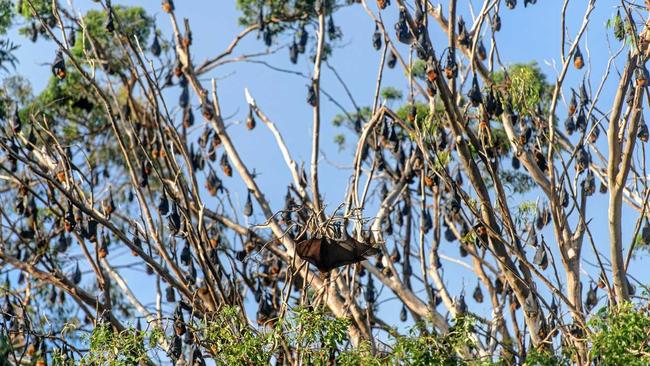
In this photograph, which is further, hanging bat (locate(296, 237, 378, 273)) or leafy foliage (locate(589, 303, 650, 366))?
hanging bat (locate(296, 237, 378, 273))

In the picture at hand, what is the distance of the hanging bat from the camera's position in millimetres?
7477

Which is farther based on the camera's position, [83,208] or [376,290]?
[376,290]

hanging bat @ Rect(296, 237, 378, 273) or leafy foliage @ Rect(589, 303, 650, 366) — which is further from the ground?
hanging bat @ Rect(296, 237, 378, 273)

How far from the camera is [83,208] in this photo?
8164 mm

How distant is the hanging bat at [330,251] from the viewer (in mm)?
7477

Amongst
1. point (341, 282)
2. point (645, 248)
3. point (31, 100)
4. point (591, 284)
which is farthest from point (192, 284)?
point (31, 100)

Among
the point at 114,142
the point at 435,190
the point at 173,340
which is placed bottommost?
the point at 173,340

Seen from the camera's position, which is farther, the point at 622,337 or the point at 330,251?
the point at 330,251

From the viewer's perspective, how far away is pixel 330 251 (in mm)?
7586

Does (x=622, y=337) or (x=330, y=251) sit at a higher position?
(x=330, y=251)

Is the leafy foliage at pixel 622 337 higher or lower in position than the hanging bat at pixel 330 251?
lower

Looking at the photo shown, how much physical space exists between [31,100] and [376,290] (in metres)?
6.83

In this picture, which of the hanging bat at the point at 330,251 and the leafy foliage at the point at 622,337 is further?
the hanging bat at the point at 330,251

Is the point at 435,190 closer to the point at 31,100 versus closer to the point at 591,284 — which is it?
the point at 591,284
